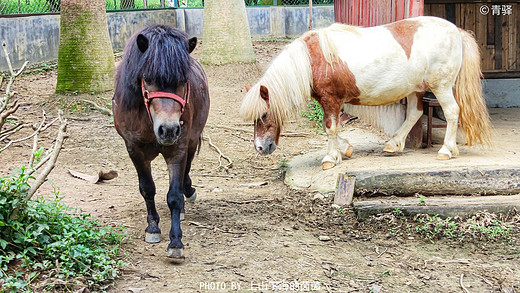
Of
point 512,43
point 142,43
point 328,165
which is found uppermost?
point 142,43

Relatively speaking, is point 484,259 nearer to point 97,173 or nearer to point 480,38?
point 97,173

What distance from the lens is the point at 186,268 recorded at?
13.6 feet

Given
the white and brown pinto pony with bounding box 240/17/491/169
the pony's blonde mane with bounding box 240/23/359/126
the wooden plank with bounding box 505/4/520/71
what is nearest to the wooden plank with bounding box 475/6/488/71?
the wooden plank with bounding box 505/4/520/71

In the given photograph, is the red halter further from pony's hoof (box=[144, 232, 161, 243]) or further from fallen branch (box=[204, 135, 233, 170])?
fallen branch (box=[204, 135, 233, 170])

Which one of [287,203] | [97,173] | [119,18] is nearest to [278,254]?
[287,203]

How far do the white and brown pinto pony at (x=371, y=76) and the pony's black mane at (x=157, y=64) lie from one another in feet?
6.58

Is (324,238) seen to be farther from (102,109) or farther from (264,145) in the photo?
(102,109)

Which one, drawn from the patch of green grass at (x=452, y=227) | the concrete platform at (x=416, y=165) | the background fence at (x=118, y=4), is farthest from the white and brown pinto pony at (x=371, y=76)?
the background fence at (x=118, y=4)

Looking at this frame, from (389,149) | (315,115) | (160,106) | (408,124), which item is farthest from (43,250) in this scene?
(315,115)

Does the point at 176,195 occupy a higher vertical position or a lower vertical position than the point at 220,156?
higher

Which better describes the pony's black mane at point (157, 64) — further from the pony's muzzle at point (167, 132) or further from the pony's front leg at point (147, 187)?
the pony's front leg at point (147, 187)

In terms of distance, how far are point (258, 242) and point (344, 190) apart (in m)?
1.27

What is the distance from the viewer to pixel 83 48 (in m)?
9.08

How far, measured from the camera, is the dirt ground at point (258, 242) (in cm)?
399
